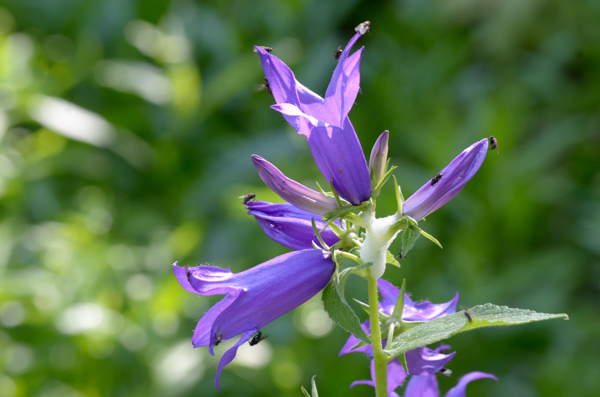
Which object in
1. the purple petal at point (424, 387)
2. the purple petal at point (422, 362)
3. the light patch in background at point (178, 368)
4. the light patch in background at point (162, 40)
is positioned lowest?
the light patch in background at point (178, 368)

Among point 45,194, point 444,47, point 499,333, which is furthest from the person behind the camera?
point 444,47

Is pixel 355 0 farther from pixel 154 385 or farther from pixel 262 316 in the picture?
pixel 262 316

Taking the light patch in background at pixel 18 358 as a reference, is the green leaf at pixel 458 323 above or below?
above

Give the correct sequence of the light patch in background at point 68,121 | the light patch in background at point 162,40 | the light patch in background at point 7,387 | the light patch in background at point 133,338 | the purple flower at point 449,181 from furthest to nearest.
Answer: the light patch in background at point 162,40 → the light patch in background at point 68,121 → the light patch in background at point 133,338 → the light patch in background at point 7,387 → the purple flower at point 449,181

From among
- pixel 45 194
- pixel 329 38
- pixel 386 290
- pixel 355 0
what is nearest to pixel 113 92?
pixel 45 194

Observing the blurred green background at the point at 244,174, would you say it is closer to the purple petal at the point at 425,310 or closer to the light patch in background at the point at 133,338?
the light patch in background at the point at 133,338

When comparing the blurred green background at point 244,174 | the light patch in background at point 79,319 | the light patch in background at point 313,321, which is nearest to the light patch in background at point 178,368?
the blurred green background at point 244,174

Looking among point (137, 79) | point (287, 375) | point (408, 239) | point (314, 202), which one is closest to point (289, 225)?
point (314, 202)

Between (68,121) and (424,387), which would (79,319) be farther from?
(424,387)
